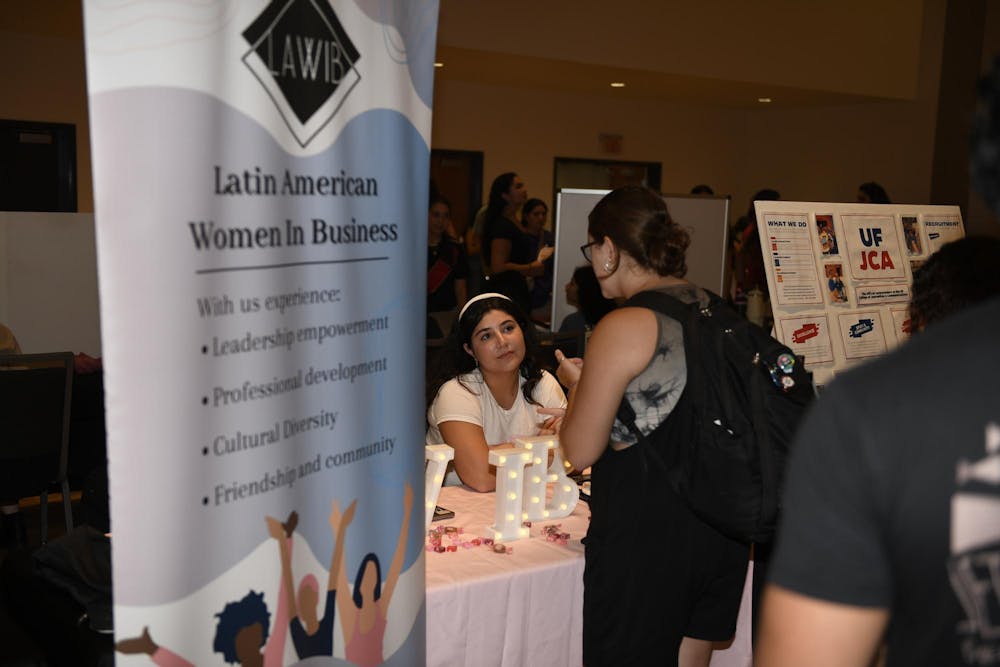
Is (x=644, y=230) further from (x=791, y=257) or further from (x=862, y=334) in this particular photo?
(x=862, y=334)

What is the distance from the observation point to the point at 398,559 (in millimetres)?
1946

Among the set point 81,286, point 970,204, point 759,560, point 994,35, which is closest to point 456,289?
point 81,286

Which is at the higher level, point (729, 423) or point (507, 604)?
point (729, 423)

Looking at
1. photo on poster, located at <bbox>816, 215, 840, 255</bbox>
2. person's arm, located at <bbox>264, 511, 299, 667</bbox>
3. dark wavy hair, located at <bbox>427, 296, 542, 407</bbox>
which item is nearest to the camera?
person's arm, located at <bbox>264, 511, 299, 667</bbox>

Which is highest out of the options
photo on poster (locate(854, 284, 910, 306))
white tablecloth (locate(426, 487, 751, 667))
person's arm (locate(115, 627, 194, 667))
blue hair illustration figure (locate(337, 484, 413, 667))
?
photo on poster (locate(854, 284, 910, 306))

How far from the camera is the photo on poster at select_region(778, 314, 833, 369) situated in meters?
3.60

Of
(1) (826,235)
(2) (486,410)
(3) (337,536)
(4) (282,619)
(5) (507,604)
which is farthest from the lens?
(1) (826,235)

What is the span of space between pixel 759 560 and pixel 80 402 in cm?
321

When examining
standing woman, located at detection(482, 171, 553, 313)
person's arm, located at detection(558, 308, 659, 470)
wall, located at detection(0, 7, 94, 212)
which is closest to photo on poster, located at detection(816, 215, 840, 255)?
person's arm, located at detection(558, 308, 659, 470)

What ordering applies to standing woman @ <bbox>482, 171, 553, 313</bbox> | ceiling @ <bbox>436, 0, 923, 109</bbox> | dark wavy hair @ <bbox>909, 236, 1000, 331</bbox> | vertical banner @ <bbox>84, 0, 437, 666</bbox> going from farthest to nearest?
ceiling @ <bbox>436, 0, 923, 109</bbox>
standing woman @ <bbox>482, 171, 553, 313</bbox>
dark wavy hair @ <bbox>909, 236, 1000, 331</bbox>
vertical banner @ <bbox>84, 0, 437, 666</bbox>

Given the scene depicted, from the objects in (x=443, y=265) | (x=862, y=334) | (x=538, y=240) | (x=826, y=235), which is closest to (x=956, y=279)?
(x=826, y=235)

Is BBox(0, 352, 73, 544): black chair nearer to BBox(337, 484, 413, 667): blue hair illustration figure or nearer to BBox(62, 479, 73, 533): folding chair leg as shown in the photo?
BBox(62, 479, 73, 533): folding chair leg

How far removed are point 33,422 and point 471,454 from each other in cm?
196

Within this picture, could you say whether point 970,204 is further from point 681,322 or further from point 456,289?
point 681,322
